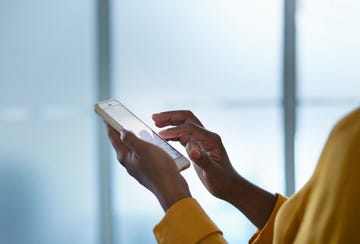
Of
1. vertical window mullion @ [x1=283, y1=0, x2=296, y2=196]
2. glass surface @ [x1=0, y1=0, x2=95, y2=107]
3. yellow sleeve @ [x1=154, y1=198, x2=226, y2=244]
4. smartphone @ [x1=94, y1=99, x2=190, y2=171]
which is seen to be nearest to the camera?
yellow sleeve @ [x1=154, y1=198, x2=226, y2=244]

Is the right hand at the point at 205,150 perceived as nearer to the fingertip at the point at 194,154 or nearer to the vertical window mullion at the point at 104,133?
the fingertip at the point at 194,154

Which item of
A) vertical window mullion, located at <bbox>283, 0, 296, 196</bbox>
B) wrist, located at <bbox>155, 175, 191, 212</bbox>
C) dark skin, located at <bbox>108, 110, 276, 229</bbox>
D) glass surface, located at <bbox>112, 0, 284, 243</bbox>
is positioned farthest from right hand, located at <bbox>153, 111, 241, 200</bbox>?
vertical window mullion, located at <bbox>283, 0, 296, 196</bbox>

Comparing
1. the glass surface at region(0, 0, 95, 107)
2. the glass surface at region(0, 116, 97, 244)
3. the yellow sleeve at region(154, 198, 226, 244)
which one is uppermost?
the glass surface at region(0, 0, 95, 107)

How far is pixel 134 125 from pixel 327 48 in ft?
3.73

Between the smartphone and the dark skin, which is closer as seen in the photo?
the dark skin

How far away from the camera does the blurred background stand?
60.2 inches

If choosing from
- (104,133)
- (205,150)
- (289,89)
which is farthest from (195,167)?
(289,89)

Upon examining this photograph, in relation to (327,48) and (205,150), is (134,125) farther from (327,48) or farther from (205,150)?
(327,48)

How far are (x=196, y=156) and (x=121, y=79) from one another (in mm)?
1027

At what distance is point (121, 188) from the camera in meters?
1.61

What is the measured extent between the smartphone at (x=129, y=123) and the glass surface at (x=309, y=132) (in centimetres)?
104

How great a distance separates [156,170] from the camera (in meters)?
0.50

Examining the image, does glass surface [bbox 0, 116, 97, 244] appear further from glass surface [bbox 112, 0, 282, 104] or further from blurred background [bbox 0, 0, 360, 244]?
glass surface [bbox 112, 0, 282, 104]

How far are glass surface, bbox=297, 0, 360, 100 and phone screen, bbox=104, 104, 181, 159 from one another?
105cm
